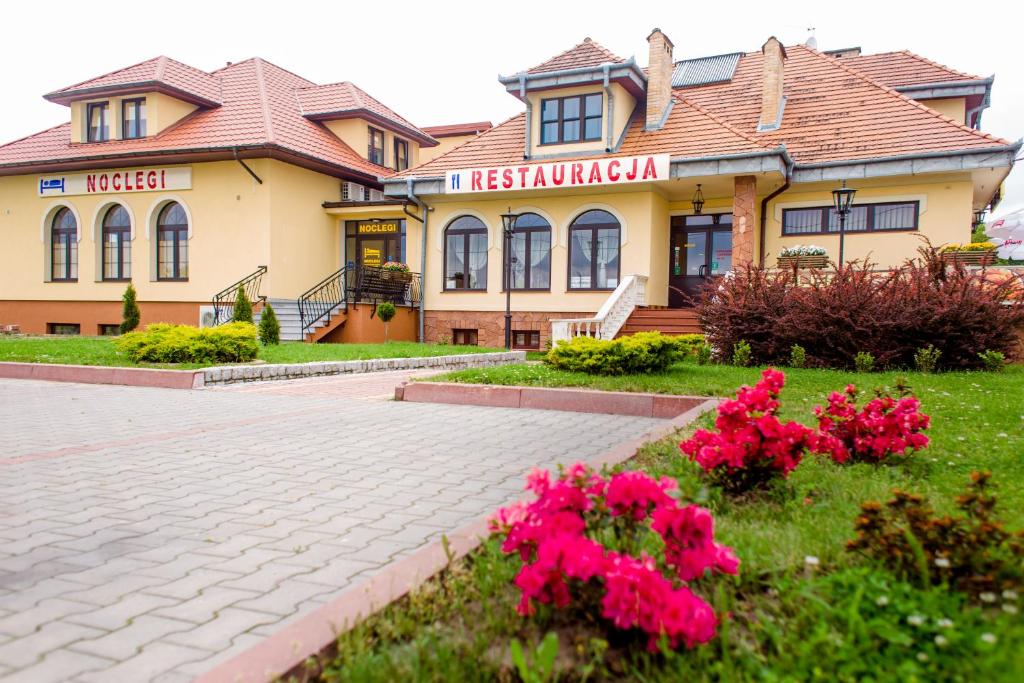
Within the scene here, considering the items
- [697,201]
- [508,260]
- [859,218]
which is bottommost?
[508,260]

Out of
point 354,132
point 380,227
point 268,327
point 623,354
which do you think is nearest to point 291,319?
point 268,327

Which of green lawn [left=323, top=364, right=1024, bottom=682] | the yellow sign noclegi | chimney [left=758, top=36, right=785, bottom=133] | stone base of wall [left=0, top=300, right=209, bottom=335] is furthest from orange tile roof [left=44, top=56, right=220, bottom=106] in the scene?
green lawn [left=323, top=364, right=1024, bottom=682]

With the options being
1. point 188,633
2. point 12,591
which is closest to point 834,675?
point 188,633

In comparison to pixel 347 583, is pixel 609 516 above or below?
above

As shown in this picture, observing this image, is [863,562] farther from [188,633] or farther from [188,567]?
[188,567]

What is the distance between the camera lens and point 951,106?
2173 cm

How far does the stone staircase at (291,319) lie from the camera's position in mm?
20281

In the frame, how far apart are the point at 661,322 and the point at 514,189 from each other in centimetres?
552

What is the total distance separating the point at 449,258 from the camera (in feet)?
72.2

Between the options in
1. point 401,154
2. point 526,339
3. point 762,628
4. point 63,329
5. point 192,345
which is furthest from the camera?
point 401,154

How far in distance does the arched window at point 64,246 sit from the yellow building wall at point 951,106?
92.2ft

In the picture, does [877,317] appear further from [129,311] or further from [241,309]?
[129,311]

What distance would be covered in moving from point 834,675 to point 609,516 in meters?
0.87

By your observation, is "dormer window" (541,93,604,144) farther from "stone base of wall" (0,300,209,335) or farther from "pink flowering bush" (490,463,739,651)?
"pink flowering bush" (490,463,739,651)
